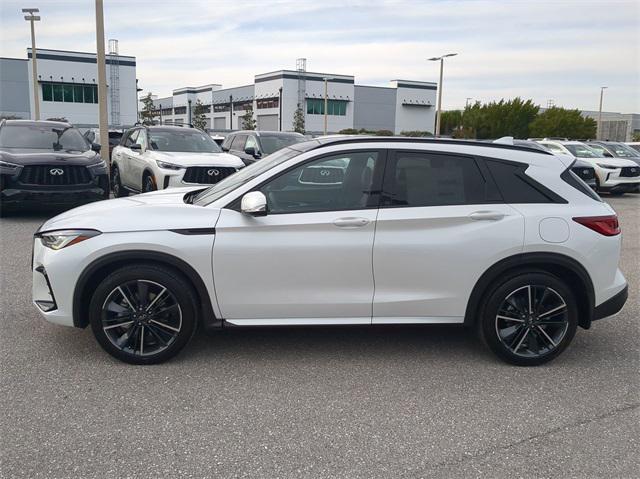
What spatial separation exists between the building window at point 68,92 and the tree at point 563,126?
161ft

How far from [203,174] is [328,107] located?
67.7m

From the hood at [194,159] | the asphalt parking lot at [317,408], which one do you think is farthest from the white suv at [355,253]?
the hood at [194,159]

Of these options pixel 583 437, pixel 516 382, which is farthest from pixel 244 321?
pixel 583 437

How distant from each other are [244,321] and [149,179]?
332 inches

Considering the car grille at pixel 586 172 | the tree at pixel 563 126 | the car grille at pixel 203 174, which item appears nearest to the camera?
the car grille at pixel 203 174

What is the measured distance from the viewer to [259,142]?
49.5 ft

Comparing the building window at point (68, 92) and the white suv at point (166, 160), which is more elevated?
the building window at point (68, 92)

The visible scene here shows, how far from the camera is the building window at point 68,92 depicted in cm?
5994

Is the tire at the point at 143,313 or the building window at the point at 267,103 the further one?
the building window at the point at 267,103

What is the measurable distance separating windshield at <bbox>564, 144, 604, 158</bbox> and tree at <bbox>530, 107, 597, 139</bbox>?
166 feet

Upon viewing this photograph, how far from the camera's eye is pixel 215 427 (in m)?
3.49

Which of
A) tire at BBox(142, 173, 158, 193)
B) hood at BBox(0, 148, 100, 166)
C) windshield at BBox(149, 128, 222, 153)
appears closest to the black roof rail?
hood at BBox(0, 148, 100, 166)

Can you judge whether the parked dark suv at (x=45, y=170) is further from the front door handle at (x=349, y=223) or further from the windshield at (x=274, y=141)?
the front door handle at (x=349, y=223)

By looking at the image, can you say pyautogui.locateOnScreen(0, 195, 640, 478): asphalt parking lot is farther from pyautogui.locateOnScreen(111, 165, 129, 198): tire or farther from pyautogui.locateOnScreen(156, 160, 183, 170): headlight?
pyautogui.locateOnScreen(111, 165, 129, 198): tire
